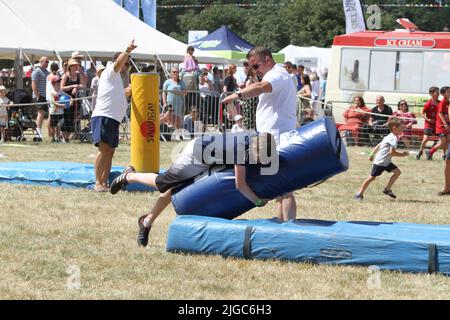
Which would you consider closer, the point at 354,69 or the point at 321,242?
the point at 321,242


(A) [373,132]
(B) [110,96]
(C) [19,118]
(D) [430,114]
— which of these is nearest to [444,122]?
(D) [430,114]

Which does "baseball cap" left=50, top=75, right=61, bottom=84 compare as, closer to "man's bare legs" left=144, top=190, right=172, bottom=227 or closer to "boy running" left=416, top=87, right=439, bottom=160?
"boy running" left=416, top=87, right=439, bottom=160

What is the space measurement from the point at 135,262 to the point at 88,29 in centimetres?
1780

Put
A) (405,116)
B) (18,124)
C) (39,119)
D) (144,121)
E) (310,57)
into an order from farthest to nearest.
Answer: (310,57), (405,116), (39,119), (18,124), (144,121)

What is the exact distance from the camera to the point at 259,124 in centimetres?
877

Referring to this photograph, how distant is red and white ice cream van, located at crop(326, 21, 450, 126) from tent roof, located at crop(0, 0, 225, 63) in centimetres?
459

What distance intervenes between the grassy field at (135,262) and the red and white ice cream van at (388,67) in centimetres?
1108

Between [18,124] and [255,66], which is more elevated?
[255,66]

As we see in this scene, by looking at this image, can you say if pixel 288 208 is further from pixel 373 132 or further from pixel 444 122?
pixel 373 132

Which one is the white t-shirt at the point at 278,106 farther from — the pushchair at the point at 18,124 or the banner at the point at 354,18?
the banner at the point at 354,18

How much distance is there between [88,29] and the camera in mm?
24609

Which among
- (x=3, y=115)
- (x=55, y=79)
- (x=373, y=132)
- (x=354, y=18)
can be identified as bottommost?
(x=373, y=132)

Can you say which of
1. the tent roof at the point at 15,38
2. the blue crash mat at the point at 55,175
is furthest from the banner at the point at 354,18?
the blue crash mat at the point at 55,175
